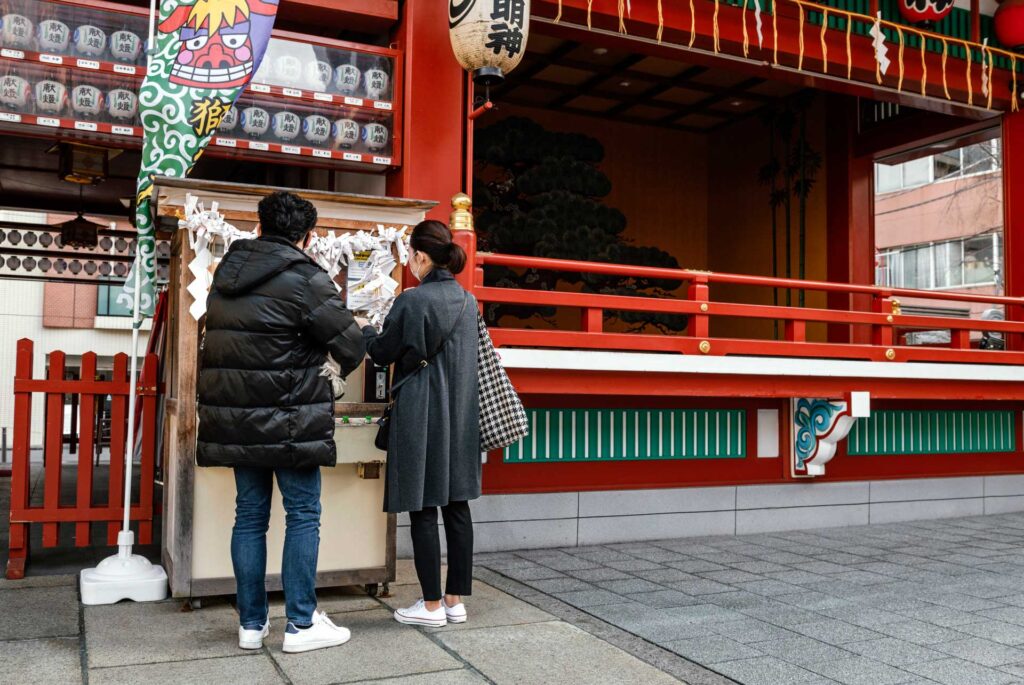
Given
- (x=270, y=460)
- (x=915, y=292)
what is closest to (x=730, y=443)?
(x=915, y=292)

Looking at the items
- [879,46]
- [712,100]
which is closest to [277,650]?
[879,46]

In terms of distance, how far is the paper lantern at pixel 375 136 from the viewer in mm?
5660

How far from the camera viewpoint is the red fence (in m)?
4.69

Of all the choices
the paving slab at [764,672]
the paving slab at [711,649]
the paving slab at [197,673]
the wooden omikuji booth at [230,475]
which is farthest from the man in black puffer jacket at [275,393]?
the paving slab at [764,672]

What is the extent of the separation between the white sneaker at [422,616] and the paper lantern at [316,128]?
9.98 ft

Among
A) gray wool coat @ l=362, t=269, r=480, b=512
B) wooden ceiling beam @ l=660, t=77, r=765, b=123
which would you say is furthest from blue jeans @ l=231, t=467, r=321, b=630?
wooden ceiling beam @ l=660, t=77, r=765, b=123

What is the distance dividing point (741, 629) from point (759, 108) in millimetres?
8656

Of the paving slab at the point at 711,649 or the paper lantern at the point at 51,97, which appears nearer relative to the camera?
the paving slab at the point at 711,649

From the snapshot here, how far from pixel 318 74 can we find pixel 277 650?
141 inches

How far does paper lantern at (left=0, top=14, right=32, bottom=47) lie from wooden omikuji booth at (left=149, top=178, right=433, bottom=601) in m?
1.50

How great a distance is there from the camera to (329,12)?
5.66 m

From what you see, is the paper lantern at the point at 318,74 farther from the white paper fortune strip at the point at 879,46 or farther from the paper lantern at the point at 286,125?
the white paper fortune strip at the point at 879,46

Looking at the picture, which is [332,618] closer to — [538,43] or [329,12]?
[329,12]

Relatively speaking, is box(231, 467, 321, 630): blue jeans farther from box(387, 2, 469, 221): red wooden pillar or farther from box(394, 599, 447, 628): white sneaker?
box(387, 2, 469, 221): red wooden pillar
